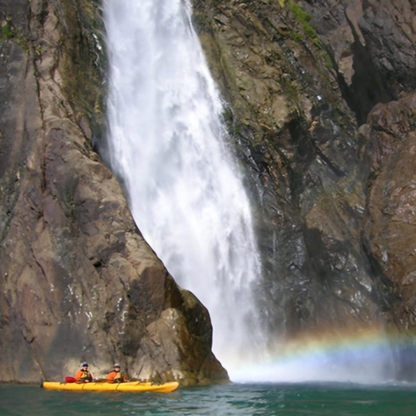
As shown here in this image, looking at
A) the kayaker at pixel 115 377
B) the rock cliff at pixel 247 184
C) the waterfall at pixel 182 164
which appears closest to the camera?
the kayaker at pixel 115 377

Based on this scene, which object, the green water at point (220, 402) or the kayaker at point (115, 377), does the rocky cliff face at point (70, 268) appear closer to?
the kayaker at point (115, 377)

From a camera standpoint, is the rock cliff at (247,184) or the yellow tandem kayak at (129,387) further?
the rock cliff at (247,184)

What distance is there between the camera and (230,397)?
1673 centimetres

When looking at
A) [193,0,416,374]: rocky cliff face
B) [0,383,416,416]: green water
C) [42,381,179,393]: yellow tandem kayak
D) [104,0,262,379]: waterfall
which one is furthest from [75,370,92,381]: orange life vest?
[193,0,416,374]: rocky cliff face

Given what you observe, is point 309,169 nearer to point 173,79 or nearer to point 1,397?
point 173,79

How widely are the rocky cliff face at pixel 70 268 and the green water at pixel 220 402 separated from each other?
1.64 metres

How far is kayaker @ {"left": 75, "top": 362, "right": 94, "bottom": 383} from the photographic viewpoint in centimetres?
1797

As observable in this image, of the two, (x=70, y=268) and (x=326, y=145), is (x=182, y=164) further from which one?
(x=70, y=268)

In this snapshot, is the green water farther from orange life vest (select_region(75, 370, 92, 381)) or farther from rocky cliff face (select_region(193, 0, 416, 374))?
rocky cliff face (select_region(193, 0, 416, 374))

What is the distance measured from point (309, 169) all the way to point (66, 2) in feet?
47.4

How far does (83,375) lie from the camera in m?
18.0

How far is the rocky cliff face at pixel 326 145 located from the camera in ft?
85.3

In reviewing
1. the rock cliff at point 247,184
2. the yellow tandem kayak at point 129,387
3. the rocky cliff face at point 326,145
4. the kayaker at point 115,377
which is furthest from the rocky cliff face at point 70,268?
the rocky cliff face at point 326,145

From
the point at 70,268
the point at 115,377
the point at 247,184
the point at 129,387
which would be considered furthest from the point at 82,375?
the point at 247,184
